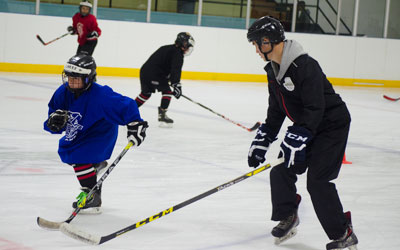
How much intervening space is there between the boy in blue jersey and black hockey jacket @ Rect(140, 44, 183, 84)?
2834mm

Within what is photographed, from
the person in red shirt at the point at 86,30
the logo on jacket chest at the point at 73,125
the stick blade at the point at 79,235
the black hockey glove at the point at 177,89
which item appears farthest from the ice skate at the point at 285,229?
the person in red shirt at the point at 86,30

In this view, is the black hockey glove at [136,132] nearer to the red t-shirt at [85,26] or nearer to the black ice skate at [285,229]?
the black ice skate at [285,229]

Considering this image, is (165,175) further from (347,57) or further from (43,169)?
(347,57)

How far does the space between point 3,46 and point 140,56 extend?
2163mm

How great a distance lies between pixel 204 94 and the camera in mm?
8586

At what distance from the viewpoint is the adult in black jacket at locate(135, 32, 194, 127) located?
5656mm

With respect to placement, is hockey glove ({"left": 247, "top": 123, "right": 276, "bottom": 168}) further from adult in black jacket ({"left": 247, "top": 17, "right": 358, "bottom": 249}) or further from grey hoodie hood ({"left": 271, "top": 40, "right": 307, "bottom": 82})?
grey hoodie hood ({"left": 271, "top": 40, "right": 307, "bottom": 82})

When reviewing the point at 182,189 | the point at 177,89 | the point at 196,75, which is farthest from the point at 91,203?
the point at 196,75

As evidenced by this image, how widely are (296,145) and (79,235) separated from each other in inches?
35.6

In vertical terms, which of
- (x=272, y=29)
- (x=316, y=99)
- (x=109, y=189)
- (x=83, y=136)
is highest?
(x=272, y=29)

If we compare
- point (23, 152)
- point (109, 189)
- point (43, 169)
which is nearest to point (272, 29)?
point (109, 189)

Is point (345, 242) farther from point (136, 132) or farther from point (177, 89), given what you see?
point (177, 89)

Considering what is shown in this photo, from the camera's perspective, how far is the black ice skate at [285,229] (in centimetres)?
262

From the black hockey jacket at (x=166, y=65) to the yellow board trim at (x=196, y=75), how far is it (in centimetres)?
430
